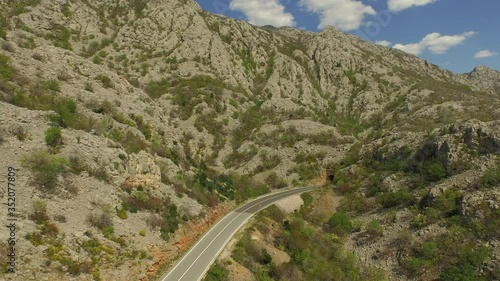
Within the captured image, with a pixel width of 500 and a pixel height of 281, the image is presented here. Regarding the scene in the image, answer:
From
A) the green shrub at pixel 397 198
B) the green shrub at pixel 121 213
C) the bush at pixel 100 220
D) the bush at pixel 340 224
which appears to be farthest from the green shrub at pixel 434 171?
the bush at pixel 100 220

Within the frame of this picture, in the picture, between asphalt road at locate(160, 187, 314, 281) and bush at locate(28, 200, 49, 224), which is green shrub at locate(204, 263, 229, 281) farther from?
bush at locate(28, 200, 49, 224)

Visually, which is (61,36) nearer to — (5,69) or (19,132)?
(5,69)

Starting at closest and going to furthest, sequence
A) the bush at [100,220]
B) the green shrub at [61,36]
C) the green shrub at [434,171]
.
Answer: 1. the bush at [100,220]
2. the green shrub at [434,171]
3. the green shrub at [61,36]

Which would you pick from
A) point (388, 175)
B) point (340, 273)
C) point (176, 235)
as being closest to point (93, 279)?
point (176, 235)

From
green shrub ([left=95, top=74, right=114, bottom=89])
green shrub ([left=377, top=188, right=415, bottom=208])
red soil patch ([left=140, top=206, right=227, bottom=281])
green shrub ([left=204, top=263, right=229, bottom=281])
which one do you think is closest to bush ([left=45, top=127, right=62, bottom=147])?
red soil patch ([left=140, top=206, right=227, bottom=281])

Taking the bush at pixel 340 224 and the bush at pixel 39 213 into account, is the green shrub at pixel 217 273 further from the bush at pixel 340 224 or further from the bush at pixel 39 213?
the bush at pixel 340 224

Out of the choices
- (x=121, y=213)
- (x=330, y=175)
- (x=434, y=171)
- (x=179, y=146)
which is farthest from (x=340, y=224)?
(x=121, y=213)
